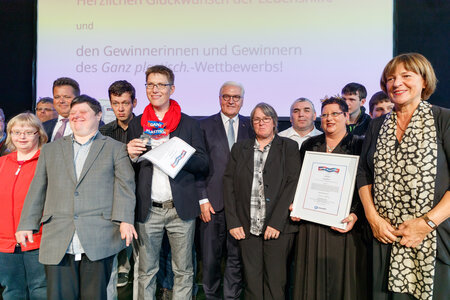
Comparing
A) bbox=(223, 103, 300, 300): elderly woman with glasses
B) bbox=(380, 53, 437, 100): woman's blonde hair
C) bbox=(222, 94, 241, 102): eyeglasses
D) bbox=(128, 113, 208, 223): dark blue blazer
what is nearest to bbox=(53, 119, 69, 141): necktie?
bbox=(128, 113, 208, 223): dark blue blazer

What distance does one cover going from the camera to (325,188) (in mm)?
2428

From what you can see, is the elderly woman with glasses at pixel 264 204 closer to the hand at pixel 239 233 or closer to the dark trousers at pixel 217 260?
the hand at pixel 239 233

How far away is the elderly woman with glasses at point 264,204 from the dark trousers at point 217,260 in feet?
1.12

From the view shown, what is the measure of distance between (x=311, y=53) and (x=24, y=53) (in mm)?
4408

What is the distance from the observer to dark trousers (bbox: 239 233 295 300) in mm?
2574

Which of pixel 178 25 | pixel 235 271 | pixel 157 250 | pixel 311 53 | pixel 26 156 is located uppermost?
pixel 178 25

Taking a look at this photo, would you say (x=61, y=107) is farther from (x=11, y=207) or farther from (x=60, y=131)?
(x=11, y=207)

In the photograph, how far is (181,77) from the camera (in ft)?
16.0

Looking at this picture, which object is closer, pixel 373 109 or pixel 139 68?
pixel 373 109

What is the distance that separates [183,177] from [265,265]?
93cm

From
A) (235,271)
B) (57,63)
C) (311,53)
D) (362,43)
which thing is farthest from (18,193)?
(362,43)

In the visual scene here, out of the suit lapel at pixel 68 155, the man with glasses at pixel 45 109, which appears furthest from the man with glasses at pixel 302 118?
the man with glasses at pixel 45 109

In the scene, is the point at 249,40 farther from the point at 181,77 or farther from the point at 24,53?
the point at 24,53

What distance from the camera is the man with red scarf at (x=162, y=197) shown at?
260cm
